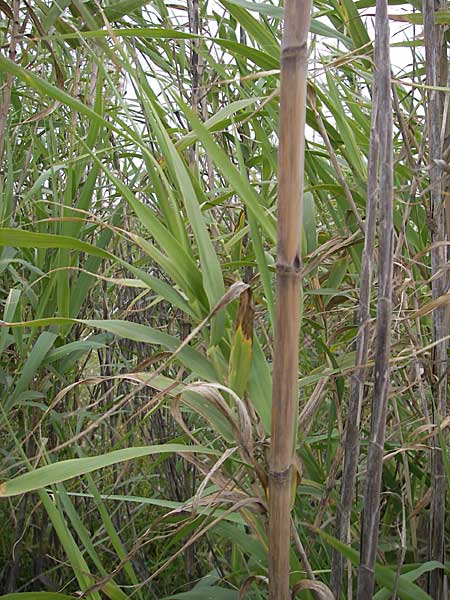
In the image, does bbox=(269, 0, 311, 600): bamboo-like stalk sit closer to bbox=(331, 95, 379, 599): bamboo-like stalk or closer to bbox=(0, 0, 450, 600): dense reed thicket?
bbox=(0, 0, 450, 600): dense reed thicket

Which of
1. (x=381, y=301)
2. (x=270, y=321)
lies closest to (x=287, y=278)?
(x=381, y=301)

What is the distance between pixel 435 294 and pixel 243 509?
25cm

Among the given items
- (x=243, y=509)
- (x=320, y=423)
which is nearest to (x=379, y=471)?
(x=243, y=509)

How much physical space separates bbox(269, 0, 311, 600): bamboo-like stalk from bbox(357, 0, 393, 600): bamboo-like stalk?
3.9 inches

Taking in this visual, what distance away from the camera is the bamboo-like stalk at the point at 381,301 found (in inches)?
19.8

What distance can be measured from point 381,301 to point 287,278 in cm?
14

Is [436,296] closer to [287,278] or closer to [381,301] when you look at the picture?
[381,301]

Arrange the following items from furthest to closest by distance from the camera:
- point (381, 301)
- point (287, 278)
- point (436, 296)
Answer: point (436, 296)
point (381, 301)
point (287, 278)

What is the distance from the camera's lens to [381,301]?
1.71ft

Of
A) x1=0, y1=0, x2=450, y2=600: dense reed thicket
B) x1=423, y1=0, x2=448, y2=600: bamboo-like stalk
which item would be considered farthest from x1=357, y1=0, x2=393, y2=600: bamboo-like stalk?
x1=423, y1=0, x2=448, y2=600: bamboo-like stalk

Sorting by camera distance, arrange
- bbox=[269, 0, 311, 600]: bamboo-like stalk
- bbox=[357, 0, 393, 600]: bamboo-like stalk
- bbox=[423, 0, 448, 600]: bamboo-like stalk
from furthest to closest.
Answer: bbox=[423, 0, 448, 600]: bamboo-like stalk < bbox=[357, 0, 393, 600]: bamboo-like stalk < bbox=[269, 0, 311, 600]: bamboo-like stalk

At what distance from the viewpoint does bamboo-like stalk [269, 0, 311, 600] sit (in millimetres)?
375

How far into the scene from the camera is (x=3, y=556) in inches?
43.6

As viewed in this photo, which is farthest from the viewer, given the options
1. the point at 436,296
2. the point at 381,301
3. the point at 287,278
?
the point at 436,296
